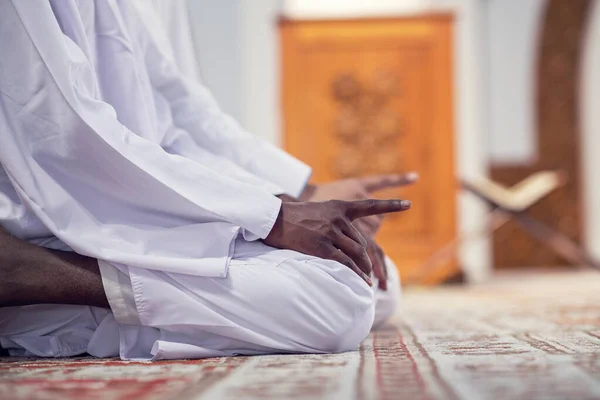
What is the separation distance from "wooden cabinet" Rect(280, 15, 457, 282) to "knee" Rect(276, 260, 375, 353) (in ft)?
10.5

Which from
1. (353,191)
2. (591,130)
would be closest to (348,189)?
(353,191)

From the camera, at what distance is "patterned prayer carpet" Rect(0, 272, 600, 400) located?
31.0 inches

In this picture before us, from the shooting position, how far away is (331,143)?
4.40 meters

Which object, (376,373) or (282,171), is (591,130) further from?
(376,373)

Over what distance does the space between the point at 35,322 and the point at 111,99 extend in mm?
416

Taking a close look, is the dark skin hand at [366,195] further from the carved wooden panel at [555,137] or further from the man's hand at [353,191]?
the carved wooden panel at [555,137]

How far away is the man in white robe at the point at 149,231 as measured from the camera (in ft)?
3.71

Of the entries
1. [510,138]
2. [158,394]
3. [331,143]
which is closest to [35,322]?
[158,394]

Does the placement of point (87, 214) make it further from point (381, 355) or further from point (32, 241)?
point (381, 355)

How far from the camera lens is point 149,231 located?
1.17 meters

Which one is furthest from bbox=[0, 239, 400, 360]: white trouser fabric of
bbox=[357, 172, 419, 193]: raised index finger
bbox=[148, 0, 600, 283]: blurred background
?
bbox=[148, 0, 600, 283]: blurred background

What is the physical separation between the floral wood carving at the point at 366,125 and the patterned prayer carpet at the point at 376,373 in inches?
116

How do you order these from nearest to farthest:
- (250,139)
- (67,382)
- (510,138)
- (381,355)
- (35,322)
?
1. (67,382)
2. (381,355)
3. (35,322)
4. (250,139)
5. (510,138)

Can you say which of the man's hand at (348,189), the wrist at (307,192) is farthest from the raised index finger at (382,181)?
the wrist at (307,192)
